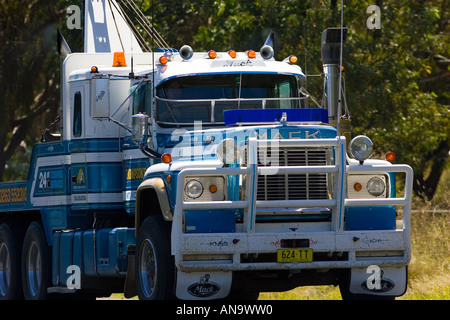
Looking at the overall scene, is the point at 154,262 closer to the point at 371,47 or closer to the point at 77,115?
the point at 77,115

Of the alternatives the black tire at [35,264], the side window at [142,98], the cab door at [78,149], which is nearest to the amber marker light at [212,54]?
the side window at [142,98]

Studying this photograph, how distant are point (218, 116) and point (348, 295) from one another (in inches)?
101

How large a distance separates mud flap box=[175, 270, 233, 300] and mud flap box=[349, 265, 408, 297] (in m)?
1.45

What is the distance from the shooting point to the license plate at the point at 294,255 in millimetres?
11273

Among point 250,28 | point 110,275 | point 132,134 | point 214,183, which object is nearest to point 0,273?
point 110,275

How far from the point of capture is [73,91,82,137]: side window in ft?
47.1

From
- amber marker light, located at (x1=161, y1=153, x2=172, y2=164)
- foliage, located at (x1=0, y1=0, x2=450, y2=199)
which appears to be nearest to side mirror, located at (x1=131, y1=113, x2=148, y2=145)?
amber marker light, located at (x1=161, y1=153, x2=172, y2=164)

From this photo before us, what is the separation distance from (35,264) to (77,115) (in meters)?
2.55

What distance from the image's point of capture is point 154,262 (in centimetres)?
1198

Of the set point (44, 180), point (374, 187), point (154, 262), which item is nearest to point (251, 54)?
point (374, 187)

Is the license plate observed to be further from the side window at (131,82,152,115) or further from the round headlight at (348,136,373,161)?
the side window at (131,82,152,115)

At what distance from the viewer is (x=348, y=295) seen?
486 inches

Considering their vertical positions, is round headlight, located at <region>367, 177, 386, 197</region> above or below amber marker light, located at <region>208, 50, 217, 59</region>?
below
